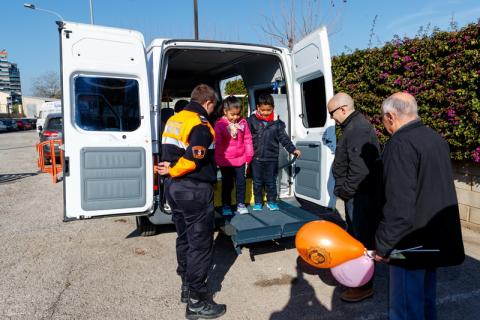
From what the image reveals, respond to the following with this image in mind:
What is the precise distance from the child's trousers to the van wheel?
42.4 inches

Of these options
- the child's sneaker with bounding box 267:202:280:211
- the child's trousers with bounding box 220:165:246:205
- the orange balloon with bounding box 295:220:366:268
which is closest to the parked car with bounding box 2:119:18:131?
the child's trousers with bounding box 220:165:246:205

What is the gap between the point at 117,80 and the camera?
368 cm

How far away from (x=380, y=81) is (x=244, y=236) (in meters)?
4.01

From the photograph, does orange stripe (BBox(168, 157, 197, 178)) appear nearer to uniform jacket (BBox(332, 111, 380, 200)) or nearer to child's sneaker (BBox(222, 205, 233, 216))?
uniform jacket (BBox(332, 111, 380, 200))

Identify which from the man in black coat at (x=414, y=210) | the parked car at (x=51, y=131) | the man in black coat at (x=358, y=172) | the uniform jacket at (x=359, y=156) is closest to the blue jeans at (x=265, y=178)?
the man in black coat at (x=358, y=172)

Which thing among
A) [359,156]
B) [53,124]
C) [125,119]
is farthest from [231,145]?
[53,124]

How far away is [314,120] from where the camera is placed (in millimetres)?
4582

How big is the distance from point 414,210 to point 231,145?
8.46 ft

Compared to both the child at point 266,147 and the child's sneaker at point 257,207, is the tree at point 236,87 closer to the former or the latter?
the child at point 266,147

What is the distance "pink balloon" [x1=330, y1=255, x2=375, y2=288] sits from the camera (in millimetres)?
2549

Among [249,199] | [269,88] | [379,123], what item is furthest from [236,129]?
[379,123]

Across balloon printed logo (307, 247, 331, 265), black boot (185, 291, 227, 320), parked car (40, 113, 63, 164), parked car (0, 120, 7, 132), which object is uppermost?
parked car (0, 120, 7, 132)

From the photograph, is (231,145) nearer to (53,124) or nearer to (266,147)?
(266,147)

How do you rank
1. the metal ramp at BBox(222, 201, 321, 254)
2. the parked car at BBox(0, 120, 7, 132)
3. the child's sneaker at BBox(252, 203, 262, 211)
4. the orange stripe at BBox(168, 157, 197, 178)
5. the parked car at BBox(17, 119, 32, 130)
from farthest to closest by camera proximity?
1. the parked car at BBox(17, 119, 32, 130)
2. the parked car at BBox(0, 120, 7, 132)
3. the child's sneaker at BBox(252, 203, 262, 211)
4. the metal ramp at BBox(222, 201, 321, 254)
5. the orange stripe at BBox(168, 157, 197, 178)
